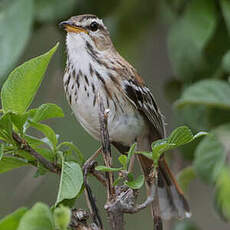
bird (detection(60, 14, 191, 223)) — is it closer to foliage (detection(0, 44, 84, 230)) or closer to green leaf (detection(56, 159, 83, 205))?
foliage (detection(0, 44, 84, 230))

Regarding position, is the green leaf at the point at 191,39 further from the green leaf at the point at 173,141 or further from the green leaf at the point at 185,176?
the green leaf at the point at 173,141

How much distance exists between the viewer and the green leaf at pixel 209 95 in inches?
116

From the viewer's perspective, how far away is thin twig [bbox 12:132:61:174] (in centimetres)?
202

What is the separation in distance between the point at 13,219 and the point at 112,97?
71.0 inches

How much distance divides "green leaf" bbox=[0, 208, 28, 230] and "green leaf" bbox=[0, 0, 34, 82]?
186 cm

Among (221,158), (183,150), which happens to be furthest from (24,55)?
(221,158)

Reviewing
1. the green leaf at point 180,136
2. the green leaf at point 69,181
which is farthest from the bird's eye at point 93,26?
the green leaf at point 180,136

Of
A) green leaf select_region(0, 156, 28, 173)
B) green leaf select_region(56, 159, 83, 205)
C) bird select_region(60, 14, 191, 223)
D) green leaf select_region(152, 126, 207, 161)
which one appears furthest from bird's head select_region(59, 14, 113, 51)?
green leaf select_region(152, 126, 207, 161)

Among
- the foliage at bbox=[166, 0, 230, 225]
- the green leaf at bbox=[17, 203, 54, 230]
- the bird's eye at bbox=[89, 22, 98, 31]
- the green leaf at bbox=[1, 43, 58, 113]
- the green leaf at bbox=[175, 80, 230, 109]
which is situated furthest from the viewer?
the bird's eye at bbox=[89, 22, 98, 31]

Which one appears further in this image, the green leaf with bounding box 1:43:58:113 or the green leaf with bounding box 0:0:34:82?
the green leaf with bounding box 0:0:34:82

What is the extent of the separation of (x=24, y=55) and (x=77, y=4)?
0.52 m

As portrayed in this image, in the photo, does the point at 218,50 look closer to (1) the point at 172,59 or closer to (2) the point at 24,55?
(1) the point at 172,59

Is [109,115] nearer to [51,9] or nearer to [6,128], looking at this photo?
[51,9]

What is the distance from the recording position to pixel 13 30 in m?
3.51
